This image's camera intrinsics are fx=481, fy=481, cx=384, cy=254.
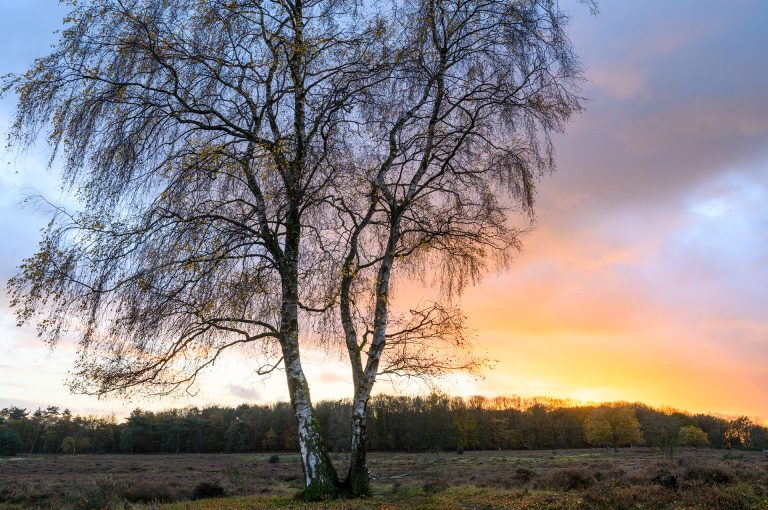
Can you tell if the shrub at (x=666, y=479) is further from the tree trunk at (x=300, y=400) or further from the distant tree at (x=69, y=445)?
the distant tree at (x=69, y=445)

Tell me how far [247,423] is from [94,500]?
240ft

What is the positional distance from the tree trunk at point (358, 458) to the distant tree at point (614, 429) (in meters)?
75.6

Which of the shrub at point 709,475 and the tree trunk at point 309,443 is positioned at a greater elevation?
the tree trunk at point 309,443

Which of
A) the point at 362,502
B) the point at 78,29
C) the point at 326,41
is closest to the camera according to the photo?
the point at 78,29

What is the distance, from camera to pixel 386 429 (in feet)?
249

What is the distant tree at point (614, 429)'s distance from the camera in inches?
2899

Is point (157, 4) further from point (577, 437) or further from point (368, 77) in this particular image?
point (577, 437)

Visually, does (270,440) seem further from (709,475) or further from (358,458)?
(709,475)

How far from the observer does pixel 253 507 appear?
27.7ft

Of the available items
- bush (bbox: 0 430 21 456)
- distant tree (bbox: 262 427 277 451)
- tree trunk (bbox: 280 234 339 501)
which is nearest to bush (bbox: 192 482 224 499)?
tree trunk (bbox: 280 234 339 501)

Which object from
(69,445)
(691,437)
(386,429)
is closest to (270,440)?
(386,429)

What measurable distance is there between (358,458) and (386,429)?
70.4 metres

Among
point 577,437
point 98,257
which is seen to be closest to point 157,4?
point 98,257

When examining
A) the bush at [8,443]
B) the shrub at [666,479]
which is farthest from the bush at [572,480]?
the bush at [8,443]
